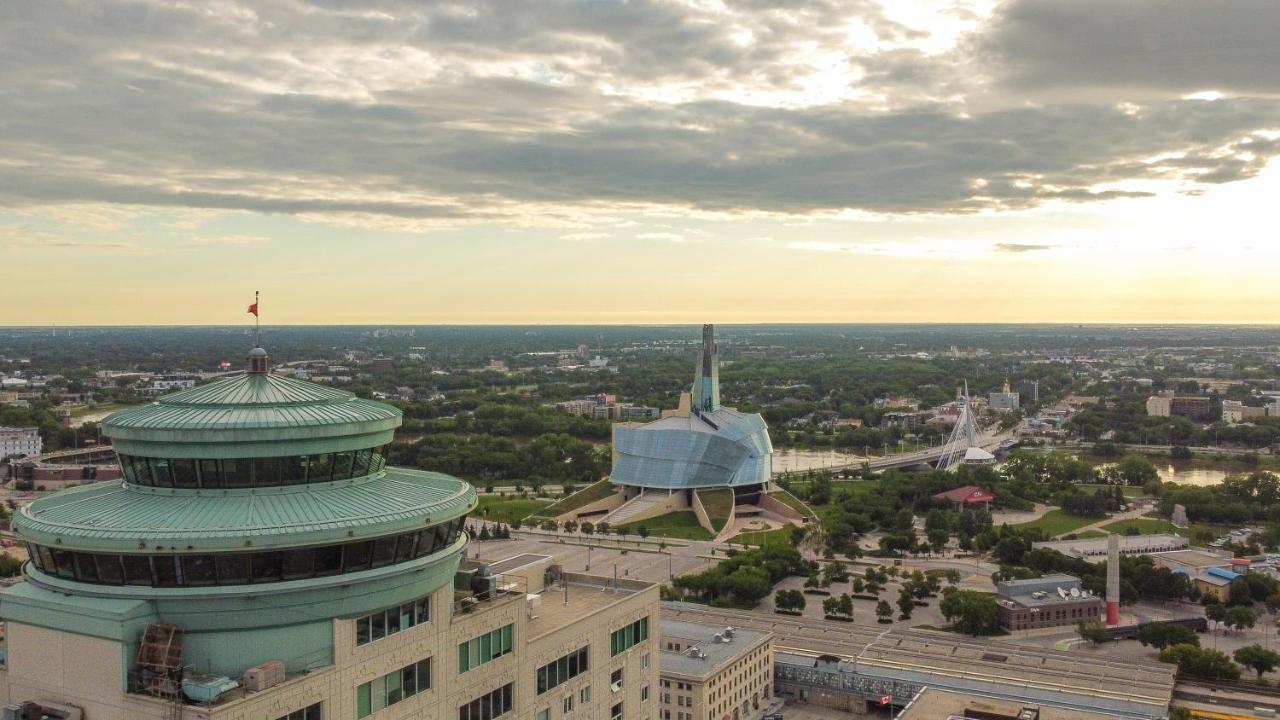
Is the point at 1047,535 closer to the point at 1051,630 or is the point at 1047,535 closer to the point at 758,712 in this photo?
the point at 1051,630

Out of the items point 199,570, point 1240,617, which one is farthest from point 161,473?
point 1240,617

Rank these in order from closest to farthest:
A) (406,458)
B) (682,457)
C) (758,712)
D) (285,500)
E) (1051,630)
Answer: (285,500) → (758,712) → (1051,630) → (682,457) → (406,458)

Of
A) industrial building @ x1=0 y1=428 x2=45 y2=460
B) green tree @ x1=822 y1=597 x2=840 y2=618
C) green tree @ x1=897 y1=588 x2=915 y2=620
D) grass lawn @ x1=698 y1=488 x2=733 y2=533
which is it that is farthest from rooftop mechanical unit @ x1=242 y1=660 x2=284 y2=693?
industrial building @ x1=0 y1=428 x2=45 y2=460

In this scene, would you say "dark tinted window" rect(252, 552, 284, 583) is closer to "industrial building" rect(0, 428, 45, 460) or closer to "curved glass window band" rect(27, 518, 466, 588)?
"curved glass window band" rect(27, 518, 466, 588)

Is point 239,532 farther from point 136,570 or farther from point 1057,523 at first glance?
point 1057,523

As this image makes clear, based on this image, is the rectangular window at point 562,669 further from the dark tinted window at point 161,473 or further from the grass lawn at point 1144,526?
the grass lawn at point 1144,526

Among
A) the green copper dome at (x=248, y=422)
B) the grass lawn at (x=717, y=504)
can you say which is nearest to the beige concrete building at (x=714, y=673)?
the green copper dome at (x=248, y=422)

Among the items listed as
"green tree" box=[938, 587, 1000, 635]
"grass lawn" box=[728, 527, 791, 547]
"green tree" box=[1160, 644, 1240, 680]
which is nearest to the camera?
"green tree" box=[1160, 644, 1240, 680]

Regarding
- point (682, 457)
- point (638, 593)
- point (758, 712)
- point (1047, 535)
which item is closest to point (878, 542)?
point (1047, 535)
